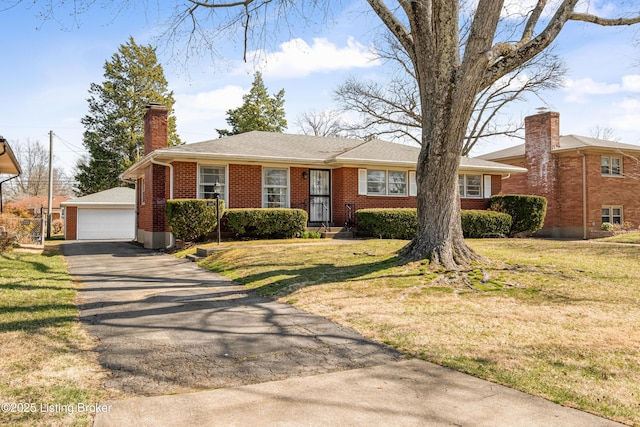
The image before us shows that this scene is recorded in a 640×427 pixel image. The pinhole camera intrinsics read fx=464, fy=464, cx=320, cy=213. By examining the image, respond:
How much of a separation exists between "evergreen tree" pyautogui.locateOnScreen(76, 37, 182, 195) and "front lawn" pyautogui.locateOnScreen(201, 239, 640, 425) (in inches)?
1168

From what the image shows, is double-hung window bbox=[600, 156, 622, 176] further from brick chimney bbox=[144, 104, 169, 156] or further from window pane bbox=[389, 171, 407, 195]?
brick chimney bbox=[144, 104, 169, 156]

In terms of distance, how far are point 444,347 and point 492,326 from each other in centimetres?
107

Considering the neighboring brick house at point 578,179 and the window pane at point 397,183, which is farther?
the neighboring brick house at point 578,179

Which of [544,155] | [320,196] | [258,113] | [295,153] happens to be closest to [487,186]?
[544,155]

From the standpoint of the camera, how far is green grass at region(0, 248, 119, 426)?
3129mm

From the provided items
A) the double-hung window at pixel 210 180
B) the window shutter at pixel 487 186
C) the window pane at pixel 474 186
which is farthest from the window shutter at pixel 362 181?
the window shutter at pixel 487 186

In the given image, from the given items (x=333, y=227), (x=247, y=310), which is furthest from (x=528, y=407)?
(x=333, y=227)

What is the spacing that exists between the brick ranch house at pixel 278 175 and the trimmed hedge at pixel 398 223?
1.24m

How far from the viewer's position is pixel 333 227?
17844mm

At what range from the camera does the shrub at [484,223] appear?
17.9 metres

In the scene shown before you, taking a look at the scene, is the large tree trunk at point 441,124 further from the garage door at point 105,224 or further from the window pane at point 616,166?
the garage door at point 105,224

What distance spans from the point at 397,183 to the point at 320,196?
337 centimetres

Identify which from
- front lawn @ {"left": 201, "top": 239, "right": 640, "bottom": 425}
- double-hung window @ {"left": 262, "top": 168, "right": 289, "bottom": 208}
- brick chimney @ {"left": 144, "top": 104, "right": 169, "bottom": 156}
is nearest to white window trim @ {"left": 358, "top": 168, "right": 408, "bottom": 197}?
double-hung window @ {"left": 262, "top": 168, "right": 289, "bottom": 208}

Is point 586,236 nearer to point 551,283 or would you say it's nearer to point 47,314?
point 551,283
